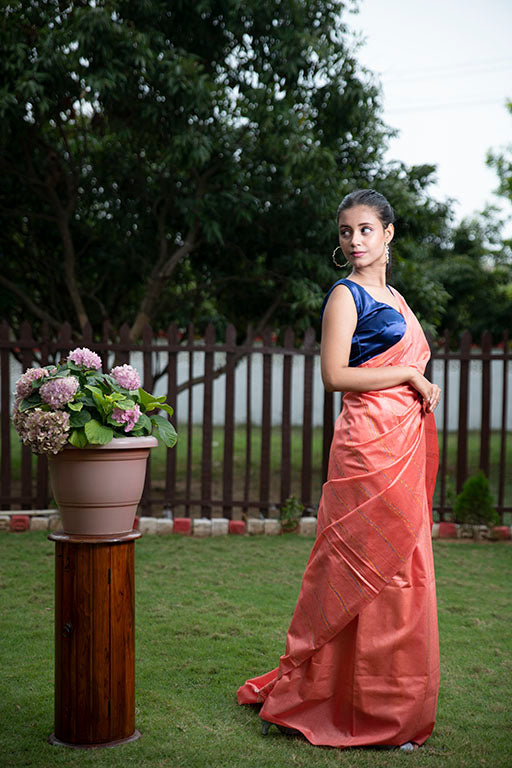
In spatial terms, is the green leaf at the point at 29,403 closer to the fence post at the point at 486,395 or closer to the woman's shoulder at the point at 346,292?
the woman's shoulder at the point at 346,292

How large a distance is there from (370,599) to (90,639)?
0.96 meters

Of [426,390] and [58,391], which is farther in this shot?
A: [426,390]

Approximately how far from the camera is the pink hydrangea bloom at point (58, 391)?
2.35m

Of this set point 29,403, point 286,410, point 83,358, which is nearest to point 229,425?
point 286,410

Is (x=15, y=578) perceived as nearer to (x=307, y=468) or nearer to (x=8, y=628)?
(x=8, y=628)

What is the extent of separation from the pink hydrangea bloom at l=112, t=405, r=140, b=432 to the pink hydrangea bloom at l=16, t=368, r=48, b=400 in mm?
304

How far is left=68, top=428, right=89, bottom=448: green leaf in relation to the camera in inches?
91.9

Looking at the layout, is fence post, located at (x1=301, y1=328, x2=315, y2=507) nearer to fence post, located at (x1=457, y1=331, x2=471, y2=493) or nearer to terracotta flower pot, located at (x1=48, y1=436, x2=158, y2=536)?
fence post, located at (x1=457, y1=331, x2=471, y2=493)

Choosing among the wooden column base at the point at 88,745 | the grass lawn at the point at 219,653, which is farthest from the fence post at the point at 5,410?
the wooden column base at the point at 88,745

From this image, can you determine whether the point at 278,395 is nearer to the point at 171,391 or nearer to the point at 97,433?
the point at 171,391

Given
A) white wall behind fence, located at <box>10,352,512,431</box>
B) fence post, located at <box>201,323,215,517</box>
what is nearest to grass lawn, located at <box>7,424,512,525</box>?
fence post, located at <box>201,323,215,517</box>

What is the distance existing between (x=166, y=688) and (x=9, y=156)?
241 inches

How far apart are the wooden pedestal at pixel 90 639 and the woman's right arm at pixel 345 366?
92cm

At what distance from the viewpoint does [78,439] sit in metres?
2.34
